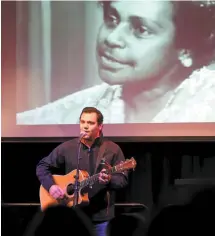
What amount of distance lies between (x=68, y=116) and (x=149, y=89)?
0.53 meters

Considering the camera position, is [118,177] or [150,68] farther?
[150,68]

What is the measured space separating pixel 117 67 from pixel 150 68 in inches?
8.0

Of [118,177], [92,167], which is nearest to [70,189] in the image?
[92,167]

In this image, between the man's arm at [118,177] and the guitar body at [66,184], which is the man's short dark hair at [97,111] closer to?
the man's arm at [118,177]

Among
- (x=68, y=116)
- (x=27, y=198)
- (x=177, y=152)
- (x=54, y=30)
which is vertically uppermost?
(x=54, y=30)

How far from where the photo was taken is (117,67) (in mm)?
2939

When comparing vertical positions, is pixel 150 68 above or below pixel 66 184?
above

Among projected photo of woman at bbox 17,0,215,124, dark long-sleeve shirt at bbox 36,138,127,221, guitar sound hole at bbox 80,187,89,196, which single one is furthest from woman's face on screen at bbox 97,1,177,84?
guitar sound hole at bbox 80,187,89,196

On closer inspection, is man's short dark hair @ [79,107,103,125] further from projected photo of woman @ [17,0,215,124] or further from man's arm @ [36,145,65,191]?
man's arm @ [36,145,65,191]

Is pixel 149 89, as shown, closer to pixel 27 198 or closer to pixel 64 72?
pixel 64 72

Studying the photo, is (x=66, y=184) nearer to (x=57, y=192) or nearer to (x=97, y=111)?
(x=57, y=192)

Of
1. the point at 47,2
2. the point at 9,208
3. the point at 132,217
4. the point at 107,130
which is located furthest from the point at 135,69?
the point at 9,208

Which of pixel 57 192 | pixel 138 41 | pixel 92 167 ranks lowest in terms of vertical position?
pixel 57 192

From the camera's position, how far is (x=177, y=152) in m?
2.84
